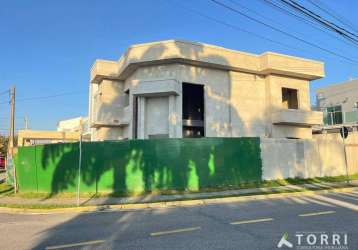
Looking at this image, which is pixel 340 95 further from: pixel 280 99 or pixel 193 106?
pixel 193 106

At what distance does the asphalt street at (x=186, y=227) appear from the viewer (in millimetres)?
6641

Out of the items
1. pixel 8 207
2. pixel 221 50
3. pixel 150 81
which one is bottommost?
pixel 8 207

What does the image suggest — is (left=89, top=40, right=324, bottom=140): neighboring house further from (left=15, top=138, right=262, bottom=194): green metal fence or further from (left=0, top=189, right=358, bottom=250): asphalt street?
(left=0, top=189, right=358, bottom=250): asphalt street

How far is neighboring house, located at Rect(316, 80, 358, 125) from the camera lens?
34719 millimetres

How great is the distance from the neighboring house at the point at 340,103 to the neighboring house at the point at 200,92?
882cm

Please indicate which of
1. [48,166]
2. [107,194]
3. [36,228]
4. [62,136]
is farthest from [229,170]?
[62,136]

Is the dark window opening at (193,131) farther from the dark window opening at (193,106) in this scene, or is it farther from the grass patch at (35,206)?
the grass patch at (35,206)

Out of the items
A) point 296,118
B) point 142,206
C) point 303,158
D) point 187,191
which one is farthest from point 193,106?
point 142,206

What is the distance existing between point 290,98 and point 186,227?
80.5 feet

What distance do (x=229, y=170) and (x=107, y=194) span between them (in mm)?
6380

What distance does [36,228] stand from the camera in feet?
28.9

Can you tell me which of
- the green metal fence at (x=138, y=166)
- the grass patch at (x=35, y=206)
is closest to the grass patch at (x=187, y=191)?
the green metal fence at (x=138, y=166)

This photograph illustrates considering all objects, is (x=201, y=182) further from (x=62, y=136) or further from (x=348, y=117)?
(x=62, y=136)

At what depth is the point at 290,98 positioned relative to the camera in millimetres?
29828
